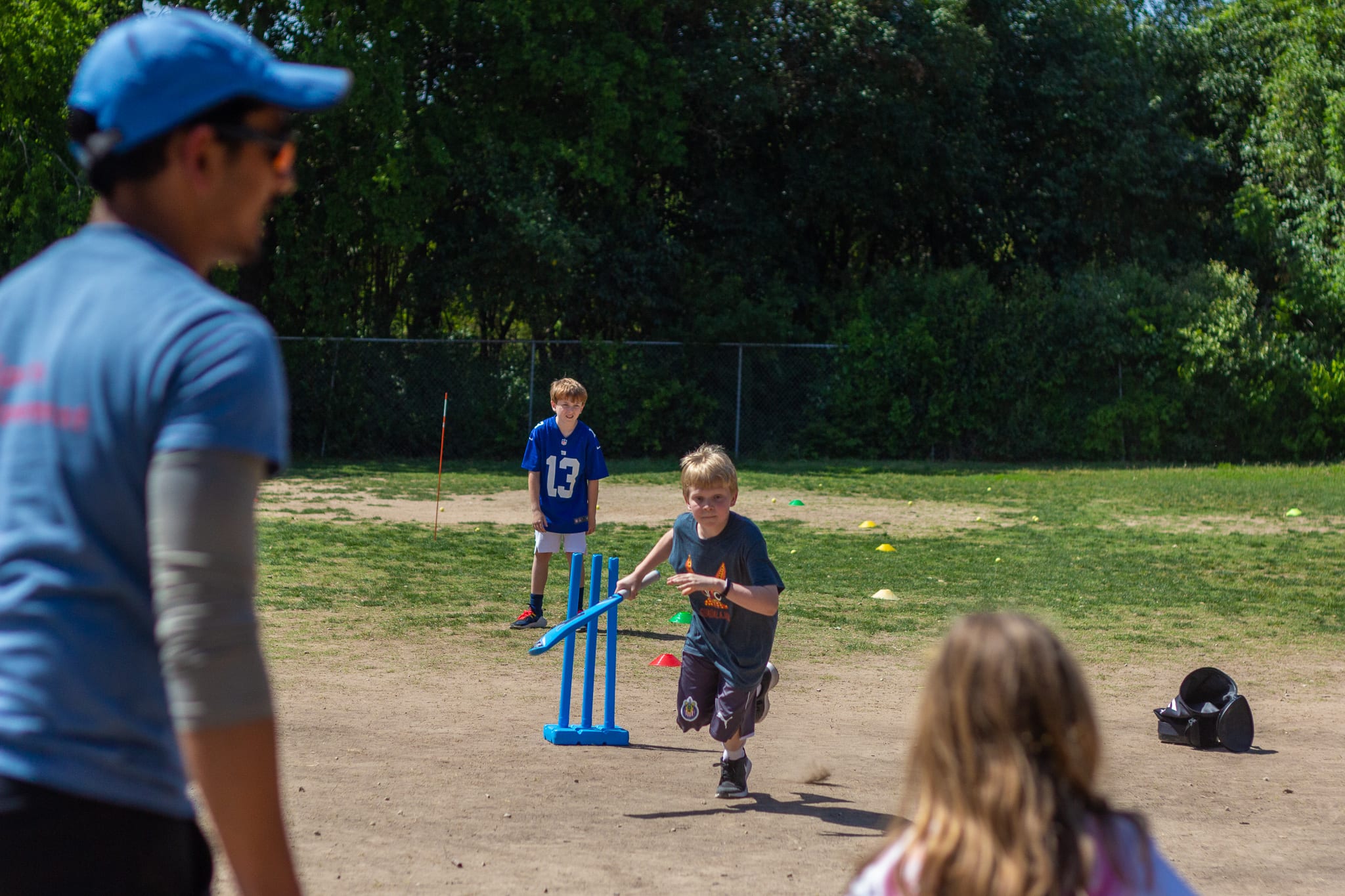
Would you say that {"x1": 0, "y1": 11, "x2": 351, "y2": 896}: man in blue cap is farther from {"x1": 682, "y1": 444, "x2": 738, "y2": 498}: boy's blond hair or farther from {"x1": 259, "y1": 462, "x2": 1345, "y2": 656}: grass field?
{"x1": 259, "y1": 462, "x2": 1345, "y2": 656}: grass field

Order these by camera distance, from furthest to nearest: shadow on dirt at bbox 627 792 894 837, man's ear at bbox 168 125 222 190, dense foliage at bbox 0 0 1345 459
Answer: dense foliage at bbox 0 0 1345 459
shadow on dirt at bbox 627 792 894 837
man's ear at bbox 168 125 222 190

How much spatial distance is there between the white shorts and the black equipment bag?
4378mm

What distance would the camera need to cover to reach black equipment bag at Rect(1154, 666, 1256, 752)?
22.4 feet

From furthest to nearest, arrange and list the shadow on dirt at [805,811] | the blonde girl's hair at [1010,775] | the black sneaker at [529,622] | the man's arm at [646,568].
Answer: the black sneaker at [529,622] → the man's arm at [646,568] → the shadow on dirt at [805,811] → the blonde girl's hair at [1010,775]

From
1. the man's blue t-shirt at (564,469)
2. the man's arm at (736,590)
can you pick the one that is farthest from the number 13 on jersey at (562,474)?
the man's arm at (736,590)

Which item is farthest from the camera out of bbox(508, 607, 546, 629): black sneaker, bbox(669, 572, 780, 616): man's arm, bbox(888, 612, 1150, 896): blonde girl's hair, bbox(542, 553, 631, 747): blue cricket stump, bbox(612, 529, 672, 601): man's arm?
bbox(508, 607, 546, 629): black sneaker

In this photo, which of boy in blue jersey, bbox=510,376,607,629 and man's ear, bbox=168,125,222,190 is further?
boy in blue jersey, bbox=510,376,607,629

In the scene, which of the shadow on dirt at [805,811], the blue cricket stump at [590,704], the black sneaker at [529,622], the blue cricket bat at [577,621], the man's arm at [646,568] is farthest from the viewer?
the black sneaker at [529,622]

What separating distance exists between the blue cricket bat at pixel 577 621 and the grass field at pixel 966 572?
137 inches

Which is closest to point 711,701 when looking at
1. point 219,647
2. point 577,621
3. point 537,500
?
point 577,621

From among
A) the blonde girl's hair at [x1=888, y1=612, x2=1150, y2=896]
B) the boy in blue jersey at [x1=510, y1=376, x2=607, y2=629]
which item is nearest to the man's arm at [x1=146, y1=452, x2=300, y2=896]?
the blonde girl's hair at [x1=888, y1=612, x2=1150, y2=896]

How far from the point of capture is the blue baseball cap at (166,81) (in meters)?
1.61

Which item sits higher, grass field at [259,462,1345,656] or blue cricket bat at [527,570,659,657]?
blue cricket bat at [527,570,659,657]

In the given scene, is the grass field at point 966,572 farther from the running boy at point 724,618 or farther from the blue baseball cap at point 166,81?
the blue baseball cap at point 166,81
